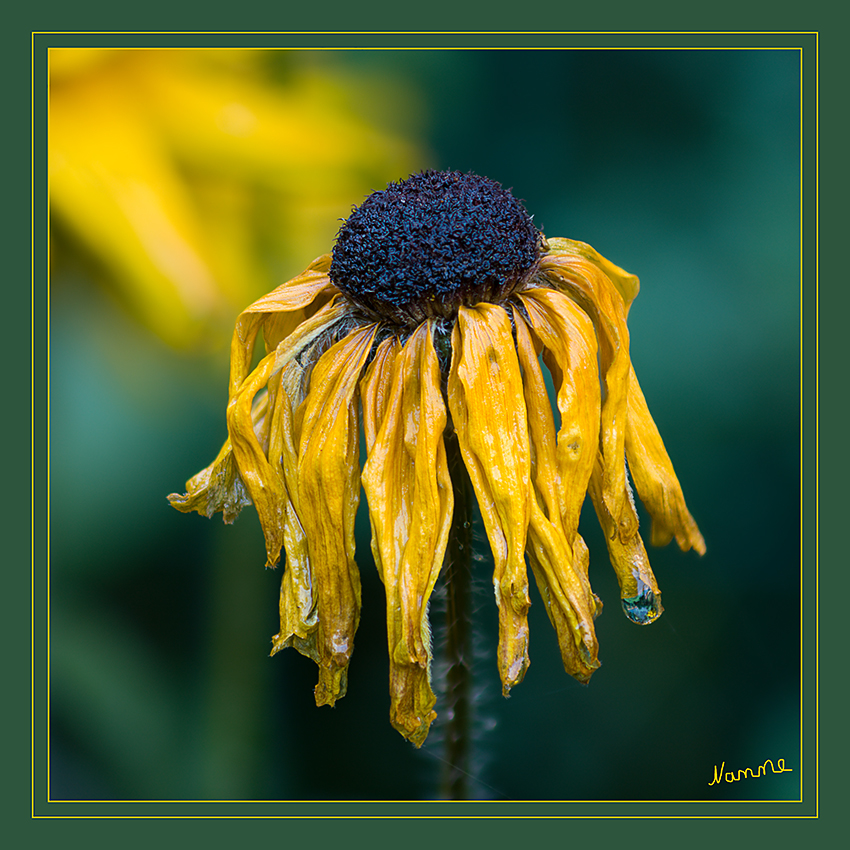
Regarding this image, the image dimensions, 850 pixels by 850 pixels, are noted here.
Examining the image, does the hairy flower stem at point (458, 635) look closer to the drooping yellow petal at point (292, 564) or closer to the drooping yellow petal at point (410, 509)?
the drooping yellow petal at point (410, 509)

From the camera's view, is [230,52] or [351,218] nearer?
[351,218]

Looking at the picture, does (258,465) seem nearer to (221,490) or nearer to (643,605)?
(221,490)

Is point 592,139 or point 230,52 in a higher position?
point 230,52

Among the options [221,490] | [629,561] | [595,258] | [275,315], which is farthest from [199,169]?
[629,561]

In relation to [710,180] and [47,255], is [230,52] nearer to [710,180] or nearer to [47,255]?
[47,255]

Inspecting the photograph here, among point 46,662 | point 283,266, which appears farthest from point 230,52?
point 46,662
